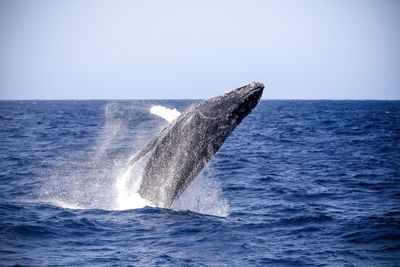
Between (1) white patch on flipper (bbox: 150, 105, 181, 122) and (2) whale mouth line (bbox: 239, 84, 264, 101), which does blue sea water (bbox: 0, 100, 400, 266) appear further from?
(2) whale mouth line (bbox: 239, 84, 264, 101)

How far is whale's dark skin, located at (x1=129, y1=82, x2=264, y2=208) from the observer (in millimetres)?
7699

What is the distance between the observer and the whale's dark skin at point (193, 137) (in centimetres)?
770

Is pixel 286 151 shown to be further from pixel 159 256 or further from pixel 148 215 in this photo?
pixel 159 256

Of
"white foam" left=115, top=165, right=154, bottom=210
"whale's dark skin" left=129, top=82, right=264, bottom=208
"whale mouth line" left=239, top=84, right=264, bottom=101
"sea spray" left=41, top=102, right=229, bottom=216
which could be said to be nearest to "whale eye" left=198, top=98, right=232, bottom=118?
"whale's dark skin" left=129, top=82, right=264, bottom=208

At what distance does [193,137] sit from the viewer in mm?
7914

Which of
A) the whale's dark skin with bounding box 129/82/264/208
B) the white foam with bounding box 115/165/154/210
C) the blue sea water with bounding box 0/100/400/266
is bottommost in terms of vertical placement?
the blue sea water with bounding box 0/100/400/266

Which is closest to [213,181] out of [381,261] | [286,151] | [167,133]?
[167,133]

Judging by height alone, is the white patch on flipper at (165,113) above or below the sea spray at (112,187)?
above

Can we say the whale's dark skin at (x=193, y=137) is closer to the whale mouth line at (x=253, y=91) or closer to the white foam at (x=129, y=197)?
the whale mouth line at (x=253, y=91)

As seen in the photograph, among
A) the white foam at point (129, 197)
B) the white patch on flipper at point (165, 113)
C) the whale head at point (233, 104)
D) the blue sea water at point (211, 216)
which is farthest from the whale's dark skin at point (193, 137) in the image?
the blue sea water at point (211, 216)

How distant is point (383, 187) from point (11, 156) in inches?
583

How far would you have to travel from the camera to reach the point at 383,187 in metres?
12.9

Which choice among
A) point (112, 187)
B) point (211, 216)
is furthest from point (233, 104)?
point (112, 187)

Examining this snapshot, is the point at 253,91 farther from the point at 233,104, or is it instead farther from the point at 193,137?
the point at 193,137
